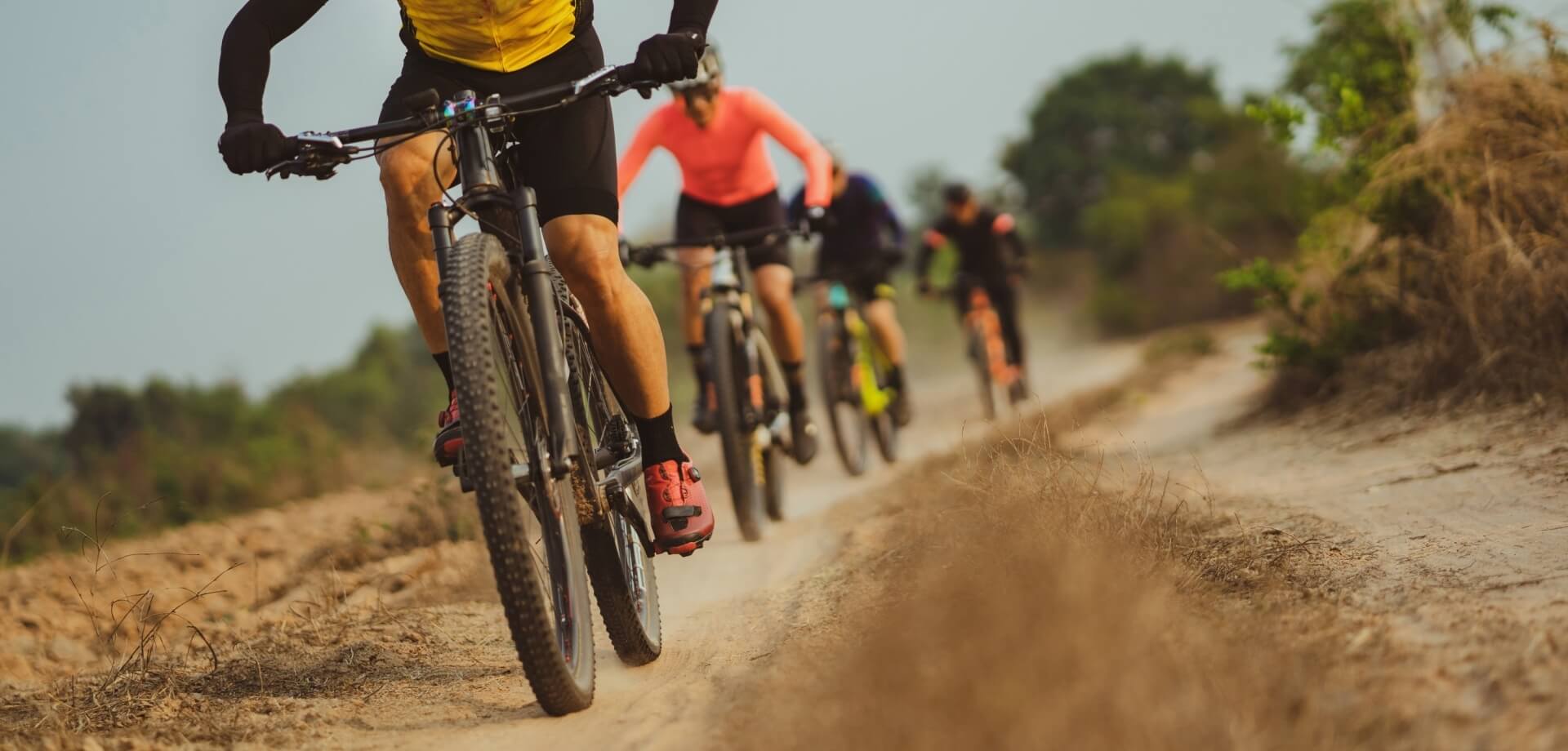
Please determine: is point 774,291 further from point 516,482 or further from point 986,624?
point 986,624

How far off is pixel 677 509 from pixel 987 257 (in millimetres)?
8882

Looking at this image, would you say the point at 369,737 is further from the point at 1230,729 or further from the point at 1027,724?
the point at 1230,729

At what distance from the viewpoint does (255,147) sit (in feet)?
9.45

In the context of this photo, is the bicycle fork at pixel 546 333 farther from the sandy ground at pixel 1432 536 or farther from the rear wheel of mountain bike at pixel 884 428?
the rear wheel of mountain bike at pixel 884 428

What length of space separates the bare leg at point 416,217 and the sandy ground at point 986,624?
101cm

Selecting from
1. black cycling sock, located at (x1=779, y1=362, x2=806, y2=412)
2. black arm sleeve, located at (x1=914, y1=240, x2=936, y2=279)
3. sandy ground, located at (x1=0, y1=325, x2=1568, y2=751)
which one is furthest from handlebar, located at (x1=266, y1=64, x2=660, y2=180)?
black arm sleeve, located at (x1=914, y1=240, x2=936, y2=279)

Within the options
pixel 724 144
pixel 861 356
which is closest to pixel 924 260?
pixel 861 356

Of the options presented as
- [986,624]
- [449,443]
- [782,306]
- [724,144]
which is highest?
[724,144]

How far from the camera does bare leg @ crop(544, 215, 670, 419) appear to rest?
128 inches

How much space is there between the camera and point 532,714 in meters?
3.03

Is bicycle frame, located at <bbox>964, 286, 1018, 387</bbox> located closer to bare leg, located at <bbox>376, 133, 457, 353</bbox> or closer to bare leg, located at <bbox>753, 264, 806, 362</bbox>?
bare leg, located at <bbox>753, 264, 806, 362</bbox>

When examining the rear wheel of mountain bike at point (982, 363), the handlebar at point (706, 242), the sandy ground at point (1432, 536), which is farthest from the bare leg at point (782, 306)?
the rear wheel of mountain bike at point (982, 363)

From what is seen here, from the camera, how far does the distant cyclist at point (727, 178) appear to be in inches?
265

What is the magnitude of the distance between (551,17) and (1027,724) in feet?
7.55
